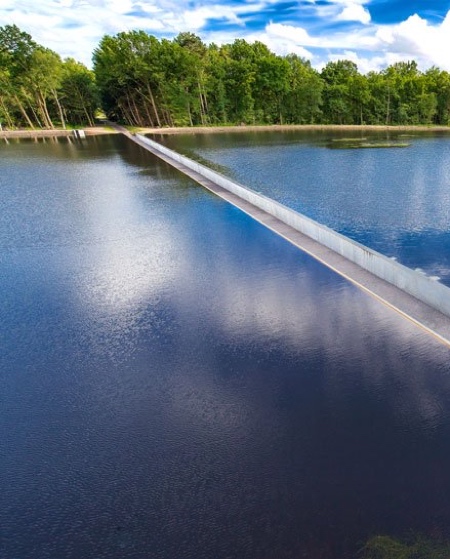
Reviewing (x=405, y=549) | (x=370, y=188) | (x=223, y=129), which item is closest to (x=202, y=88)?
(x=223, y=129)

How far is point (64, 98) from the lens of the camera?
278ft

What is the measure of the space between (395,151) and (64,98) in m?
77.8

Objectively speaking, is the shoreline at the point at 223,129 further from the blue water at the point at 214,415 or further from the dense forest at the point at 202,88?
the blue water at the point at 214,415

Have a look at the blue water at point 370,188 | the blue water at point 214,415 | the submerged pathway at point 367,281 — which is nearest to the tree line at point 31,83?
the blue water at point 370,188

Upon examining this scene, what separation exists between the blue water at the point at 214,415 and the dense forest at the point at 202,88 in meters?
75.7

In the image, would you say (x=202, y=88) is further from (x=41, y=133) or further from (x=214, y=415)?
(x=214, y=415)

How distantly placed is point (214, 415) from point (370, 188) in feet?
76.5

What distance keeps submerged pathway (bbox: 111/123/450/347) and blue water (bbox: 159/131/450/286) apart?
2446 mm

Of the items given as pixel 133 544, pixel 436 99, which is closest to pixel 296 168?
pixel 133 544

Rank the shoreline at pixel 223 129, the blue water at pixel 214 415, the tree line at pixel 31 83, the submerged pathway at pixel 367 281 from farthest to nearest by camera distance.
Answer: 1. the shoreline at pixel 223 129
2. the tree line at pixel 31 83
3. the submerged pathway at pixel 367 281
4. the blue water at pixel 214 415

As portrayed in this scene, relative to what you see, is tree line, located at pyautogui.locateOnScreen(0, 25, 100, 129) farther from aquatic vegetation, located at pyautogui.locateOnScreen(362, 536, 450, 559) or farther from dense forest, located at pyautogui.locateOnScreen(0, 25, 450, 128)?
aquatic vegetation, located at pyautogui.locateOnScreen(362, 536, 450, 559)

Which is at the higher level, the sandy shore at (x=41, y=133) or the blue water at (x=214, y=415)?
the sandy shore at (x=41, y=133)

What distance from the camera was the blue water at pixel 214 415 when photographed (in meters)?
5.19

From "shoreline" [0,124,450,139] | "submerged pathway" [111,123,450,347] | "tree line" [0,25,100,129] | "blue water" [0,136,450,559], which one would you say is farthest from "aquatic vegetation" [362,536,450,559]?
"tree line" [0,25,100,129]
